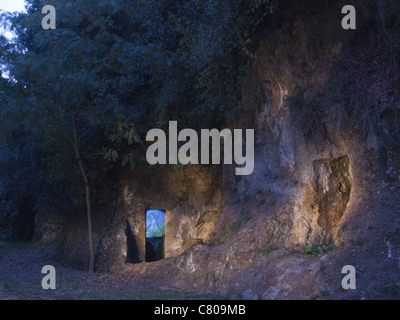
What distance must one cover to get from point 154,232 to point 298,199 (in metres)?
9.44

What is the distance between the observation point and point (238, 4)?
10219 millimetres

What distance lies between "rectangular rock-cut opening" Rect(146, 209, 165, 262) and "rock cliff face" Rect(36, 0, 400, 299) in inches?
143

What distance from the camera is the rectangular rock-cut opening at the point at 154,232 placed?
1786 centimetres

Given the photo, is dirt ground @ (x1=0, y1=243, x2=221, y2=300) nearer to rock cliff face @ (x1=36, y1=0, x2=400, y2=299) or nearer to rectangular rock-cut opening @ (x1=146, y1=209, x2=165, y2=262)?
rock cliff face @ (x1=36, y1=0, x2=400, y2=299)

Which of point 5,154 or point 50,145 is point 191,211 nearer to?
point 50,145

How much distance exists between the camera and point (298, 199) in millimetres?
10195

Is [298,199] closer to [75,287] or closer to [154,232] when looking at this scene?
[75,287]

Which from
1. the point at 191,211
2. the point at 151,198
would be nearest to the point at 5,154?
the point at 151,198

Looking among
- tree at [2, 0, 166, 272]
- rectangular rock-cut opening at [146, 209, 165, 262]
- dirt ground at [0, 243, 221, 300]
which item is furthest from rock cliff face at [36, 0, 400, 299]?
rectangular rock-cut opening at [146, 209, 165, 262]

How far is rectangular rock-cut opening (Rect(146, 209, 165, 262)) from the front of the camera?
17.9 meters

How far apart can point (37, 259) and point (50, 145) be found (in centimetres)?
474

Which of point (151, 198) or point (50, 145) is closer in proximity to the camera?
point (50, 145)

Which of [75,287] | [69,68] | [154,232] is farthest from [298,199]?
[154,232]

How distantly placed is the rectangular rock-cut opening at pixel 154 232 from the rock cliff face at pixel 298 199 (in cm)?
364
